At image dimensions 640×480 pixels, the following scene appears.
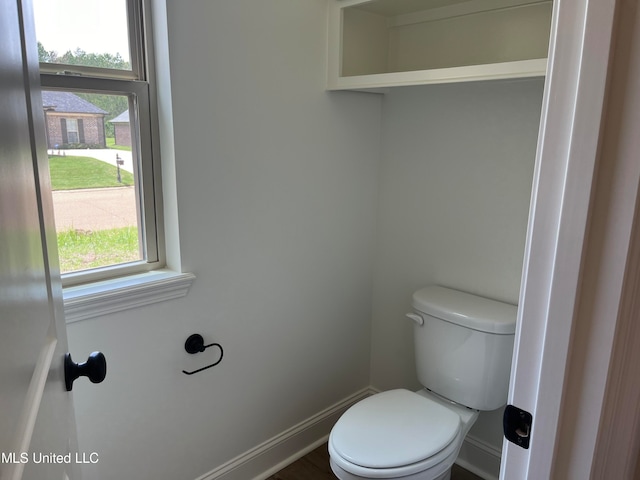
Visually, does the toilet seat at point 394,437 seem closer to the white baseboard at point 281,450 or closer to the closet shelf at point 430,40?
the white baseboard at point 281,450

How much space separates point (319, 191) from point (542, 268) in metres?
1.30

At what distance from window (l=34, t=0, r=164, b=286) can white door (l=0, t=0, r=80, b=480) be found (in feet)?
2.10

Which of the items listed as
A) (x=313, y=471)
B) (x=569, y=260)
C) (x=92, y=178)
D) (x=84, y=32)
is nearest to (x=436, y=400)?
(x=313, y=471)

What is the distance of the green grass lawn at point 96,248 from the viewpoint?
1.42 metres

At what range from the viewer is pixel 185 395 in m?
1.67

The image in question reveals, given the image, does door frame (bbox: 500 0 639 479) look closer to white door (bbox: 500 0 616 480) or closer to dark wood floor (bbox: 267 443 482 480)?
white door (bbox: 500 0 616 480)

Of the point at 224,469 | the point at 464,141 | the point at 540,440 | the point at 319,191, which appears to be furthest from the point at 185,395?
the point at 464,141

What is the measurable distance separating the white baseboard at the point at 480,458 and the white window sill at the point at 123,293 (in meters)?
1.37

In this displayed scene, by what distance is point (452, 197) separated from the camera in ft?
6.39

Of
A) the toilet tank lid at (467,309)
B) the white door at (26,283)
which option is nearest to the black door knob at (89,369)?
the white door at (26,283)

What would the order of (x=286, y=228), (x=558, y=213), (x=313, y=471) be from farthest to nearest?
(x=313, y=471)
(x=286, y=228)
(x=558, y=213)

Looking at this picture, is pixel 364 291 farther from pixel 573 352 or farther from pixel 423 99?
pixel 573 352

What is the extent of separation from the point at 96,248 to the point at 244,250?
0.49 m

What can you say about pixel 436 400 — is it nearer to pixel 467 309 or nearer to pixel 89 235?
pixel 467 309
